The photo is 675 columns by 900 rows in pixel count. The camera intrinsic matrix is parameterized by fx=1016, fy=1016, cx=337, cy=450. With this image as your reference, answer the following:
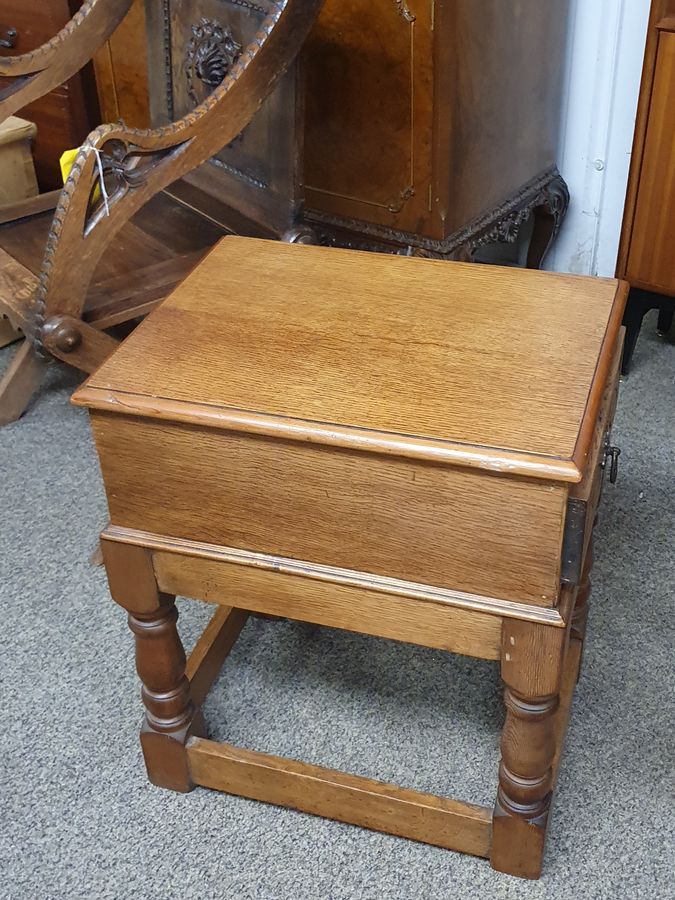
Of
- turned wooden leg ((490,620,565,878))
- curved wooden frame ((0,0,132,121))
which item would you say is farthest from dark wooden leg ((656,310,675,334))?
turned wooden leg ((490,620,565,878))

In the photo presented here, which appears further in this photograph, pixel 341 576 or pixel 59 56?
pixel 59 56

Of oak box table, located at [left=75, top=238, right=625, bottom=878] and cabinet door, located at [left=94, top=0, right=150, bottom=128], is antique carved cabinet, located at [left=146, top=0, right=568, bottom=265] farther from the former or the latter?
oak box table, located at [left=75, top=238, right=625, bottom=878]

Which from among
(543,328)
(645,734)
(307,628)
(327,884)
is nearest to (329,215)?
(307,628)

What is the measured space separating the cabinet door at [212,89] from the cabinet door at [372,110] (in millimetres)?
122

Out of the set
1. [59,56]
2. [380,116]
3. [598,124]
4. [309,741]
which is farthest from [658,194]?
[309,741]

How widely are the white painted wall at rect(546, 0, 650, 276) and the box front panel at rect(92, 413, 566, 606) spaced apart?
5.07ft

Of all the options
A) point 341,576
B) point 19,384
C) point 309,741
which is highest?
point 341,576

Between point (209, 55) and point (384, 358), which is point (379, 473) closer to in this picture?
point (384, 358)

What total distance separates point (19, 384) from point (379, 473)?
4.35 ft

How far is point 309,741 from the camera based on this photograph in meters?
1.37

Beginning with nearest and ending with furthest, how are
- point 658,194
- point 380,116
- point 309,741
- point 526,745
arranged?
point 526,745 → point 309,741 → point 380,116 → point 658,194

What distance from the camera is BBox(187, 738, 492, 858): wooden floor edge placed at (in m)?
1.16

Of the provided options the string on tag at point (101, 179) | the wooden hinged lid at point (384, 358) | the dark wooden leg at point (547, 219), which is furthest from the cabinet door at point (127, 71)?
the wooden hinged lid at point (384, 358)

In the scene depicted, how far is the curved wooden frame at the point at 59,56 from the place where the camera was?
1729mm
